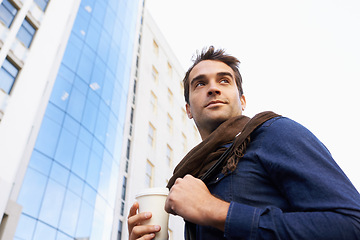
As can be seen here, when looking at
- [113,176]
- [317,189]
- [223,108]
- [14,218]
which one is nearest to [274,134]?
[317,189]

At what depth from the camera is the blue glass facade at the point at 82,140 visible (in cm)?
1533

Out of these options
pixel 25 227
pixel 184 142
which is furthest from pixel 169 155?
pixel 25 227

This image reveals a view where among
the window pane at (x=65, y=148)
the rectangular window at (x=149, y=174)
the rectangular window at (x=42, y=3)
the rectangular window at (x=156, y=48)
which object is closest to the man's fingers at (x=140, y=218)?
the window pane at (x=65, y=148)

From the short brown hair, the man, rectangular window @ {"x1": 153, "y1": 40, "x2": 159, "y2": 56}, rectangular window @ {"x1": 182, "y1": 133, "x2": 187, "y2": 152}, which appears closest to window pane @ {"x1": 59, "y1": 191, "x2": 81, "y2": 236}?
rectangular window @ {"x1": 182, "y1": 133, "x2": 187, "y2": 152}

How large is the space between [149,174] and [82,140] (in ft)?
16.4

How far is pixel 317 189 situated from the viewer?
4.21 feet

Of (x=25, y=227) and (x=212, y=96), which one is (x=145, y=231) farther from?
(x=25, y=227)

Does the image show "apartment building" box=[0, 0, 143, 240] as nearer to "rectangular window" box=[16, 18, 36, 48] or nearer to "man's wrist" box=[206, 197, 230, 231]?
"rectangular window" box=[16, 18, 36, 48]

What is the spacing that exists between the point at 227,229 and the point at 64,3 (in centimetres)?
2307

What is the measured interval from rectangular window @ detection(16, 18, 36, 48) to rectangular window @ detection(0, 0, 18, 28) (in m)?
0.79

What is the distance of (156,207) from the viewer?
1835mm

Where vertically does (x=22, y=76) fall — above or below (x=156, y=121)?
below

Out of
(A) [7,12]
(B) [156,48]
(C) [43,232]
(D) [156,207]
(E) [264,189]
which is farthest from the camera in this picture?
(B) [156,48]

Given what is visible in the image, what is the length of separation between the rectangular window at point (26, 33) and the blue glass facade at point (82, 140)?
2201 millimetres
